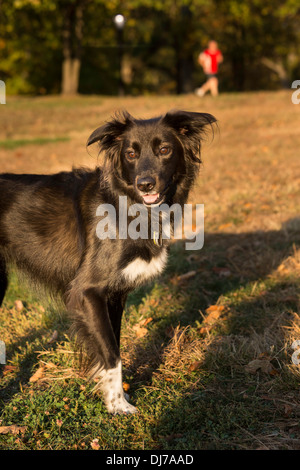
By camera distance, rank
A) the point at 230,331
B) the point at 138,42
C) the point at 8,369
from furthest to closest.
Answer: the point at 138,42 < the point at 230,331 < the point at 8,369

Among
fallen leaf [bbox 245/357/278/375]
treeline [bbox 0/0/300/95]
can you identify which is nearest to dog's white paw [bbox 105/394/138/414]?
fallen leaf [bbox 245/357/278/375]

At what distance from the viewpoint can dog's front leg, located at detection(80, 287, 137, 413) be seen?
11.6 feet

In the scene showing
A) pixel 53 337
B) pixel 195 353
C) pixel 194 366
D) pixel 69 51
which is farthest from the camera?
pixel 69 51

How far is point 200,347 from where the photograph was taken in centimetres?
409

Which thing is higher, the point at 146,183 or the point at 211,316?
the point at 146,183

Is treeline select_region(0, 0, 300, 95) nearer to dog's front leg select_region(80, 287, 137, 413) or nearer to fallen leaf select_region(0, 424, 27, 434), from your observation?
dog's front leg select_region(80, 287, 137, 413)

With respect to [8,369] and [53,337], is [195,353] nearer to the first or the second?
[53,337]

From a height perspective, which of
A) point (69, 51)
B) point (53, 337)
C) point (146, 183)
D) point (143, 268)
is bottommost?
point (53, 337)

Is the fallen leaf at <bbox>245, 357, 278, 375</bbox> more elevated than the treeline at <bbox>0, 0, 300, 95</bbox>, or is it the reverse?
the treeline at <bbox>0, 0, 300, 95</bbox>

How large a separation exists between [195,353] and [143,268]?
0.89 metres

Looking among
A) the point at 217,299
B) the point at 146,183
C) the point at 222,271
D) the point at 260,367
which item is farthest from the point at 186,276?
the point at 146,183

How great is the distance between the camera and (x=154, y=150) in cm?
369

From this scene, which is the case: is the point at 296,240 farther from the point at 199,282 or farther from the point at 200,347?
the point at 200,347

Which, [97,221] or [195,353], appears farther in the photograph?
[195,353]
